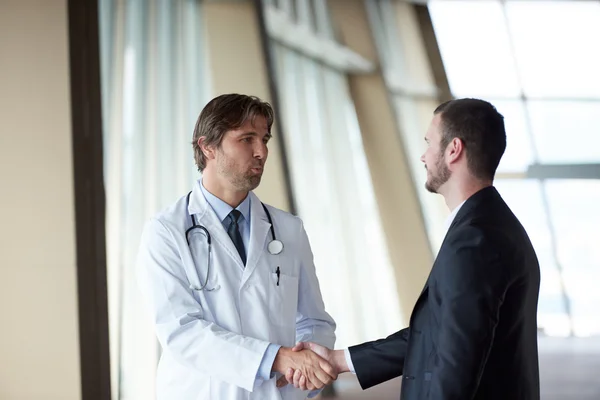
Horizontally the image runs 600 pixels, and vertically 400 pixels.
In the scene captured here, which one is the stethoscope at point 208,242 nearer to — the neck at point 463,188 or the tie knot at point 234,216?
the tie knot at point 234,216

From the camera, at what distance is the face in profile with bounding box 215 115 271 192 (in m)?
2.06

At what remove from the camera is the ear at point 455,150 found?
1.66 meters

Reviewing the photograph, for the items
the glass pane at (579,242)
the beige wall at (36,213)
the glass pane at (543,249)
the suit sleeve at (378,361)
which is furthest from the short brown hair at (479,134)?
the glass pane at (579,242)

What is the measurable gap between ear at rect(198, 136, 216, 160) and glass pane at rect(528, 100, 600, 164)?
10.0ft

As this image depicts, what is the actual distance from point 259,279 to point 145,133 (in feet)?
6.64

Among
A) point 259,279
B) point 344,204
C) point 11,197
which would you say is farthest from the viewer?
point 344,204

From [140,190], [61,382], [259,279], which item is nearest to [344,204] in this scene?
[140,190]

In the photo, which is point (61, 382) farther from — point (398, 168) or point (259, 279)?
point (398, 168)

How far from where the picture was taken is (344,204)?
163 inches

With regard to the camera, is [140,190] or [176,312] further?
[140,190]

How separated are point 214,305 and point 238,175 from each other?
0.40 meters

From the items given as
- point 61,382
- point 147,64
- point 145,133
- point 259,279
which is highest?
point 147,64

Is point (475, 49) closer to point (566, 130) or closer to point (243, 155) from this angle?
point (566, 130)

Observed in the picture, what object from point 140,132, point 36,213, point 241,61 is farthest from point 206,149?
point 241,61
